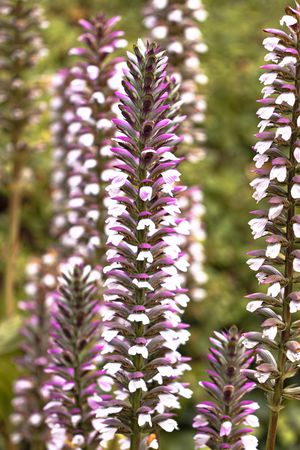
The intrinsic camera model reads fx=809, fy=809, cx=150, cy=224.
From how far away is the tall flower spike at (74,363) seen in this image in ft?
11.4

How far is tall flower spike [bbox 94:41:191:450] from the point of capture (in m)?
2.91

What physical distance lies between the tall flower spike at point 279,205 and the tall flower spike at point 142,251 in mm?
320

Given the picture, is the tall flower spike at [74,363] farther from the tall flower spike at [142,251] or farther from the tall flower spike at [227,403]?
the tall flower spike at [227,403]

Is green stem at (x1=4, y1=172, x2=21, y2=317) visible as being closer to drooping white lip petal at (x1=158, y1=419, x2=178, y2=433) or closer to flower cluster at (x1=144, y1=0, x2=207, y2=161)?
flower cluster at (x1=144, y1=0, x2=207, y2=161)

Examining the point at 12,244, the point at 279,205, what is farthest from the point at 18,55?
the point at 279,205

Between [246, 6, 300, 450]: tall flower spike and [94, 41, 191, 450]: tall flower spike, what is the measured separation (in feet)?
1.05

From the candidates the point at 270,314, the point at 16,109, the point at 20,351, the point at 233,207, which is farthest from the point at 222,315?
the point at 270,314

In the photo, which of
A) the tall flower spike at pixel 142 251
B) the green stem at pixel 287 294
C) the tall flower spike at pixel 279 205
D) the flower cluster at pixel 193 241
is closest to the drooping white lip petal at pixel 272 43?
the tall flower spike at pixel 279 205

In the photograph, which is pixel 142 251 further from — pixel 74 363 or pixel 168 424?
pixel 74 363

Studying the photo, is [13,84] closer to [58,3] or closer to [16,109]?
[16,109]

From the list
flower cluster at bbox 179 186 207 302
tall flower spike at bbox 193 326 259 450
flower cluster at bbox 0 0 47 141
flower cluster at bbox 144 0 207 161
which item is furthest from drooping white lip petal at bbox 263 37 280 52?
flower cluster at bbox 0 0 47 141

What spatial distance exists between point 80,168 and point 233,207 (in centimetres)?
383

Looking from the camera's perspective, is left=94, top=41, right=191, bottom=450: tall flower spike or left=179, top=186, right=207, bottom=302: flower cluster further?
left=179, top=186, right=207, bottom=302: flower cluster

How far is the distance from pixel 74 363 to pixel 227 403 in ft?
2.44
